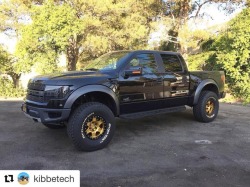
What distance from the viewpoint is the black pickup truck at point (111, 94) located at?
452cm

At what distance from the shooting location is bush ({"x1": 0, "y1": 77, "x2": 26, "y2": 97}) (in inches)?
461

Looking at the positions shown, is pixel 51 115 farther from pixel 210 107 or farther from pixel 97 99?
pixel 210 107

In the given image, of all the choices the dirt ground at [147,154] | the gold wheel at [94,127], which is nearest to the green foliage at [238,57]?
the dirt ground at [147,154]

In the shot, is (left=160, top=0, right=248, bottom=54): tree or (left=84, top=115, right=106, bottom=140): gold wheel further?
(left=160, top=0, right=248, bottom=54): tree

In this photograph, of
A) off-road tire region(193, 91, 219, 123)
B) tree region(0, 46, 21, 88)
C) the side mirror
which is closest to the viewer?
the side mirror

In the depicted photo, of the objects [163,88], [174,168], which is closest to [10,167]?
[174,168]

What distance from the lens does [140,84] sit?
17.8 feet

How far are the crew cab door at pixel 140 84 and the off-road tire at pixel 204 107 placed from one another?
1401 millimetres

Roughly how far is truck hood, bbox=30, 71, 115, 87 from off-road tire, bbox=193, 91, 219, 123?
273 centimetres

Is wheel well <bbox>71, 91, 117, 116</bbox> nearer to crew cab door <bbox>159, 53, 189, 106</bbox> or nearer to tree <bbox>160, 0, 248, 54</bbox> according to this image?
crew cab door <bbox>159, 53, 189, 106</bbox>

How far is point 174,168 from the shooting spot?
3992 mm

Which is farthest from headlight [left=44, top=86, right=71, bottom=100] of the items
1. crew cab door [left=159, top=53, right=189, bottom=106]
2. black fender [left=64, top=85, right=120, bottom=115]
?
crew cab door [left=159, top=53, right=189, bottom=106]

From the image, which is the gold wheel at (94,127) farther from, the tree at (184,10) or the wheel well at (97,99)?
the tree at (184,10)

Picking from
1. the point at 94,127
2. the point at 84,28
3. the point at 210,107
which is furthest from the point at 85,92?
the point at 84,28
